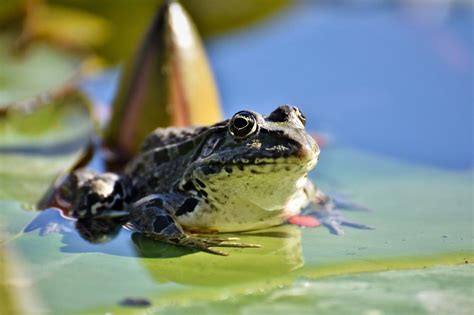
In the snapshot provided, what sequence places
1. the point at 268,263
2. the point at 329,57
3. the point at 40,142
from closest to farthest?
the point at 268,263
the point at 40,142
the point at 329,57

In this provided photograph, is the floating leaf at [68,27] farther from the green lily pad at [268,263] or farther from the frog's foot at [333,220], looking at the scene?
the frog's foot at [333,220]

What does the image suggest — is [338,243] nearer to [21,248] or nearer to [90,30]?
[21,248]

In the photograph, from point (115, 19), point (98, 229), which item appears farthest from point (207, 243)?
point (115, 19)

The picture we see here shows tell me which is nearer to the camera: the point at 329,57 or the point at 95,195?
the point at 95,195

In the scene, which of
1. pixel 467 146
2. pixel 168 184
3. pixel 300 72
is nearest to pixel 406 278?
pixel 168 184

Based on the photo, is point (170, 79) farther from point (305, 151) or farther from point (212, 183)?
point (305, 151)
